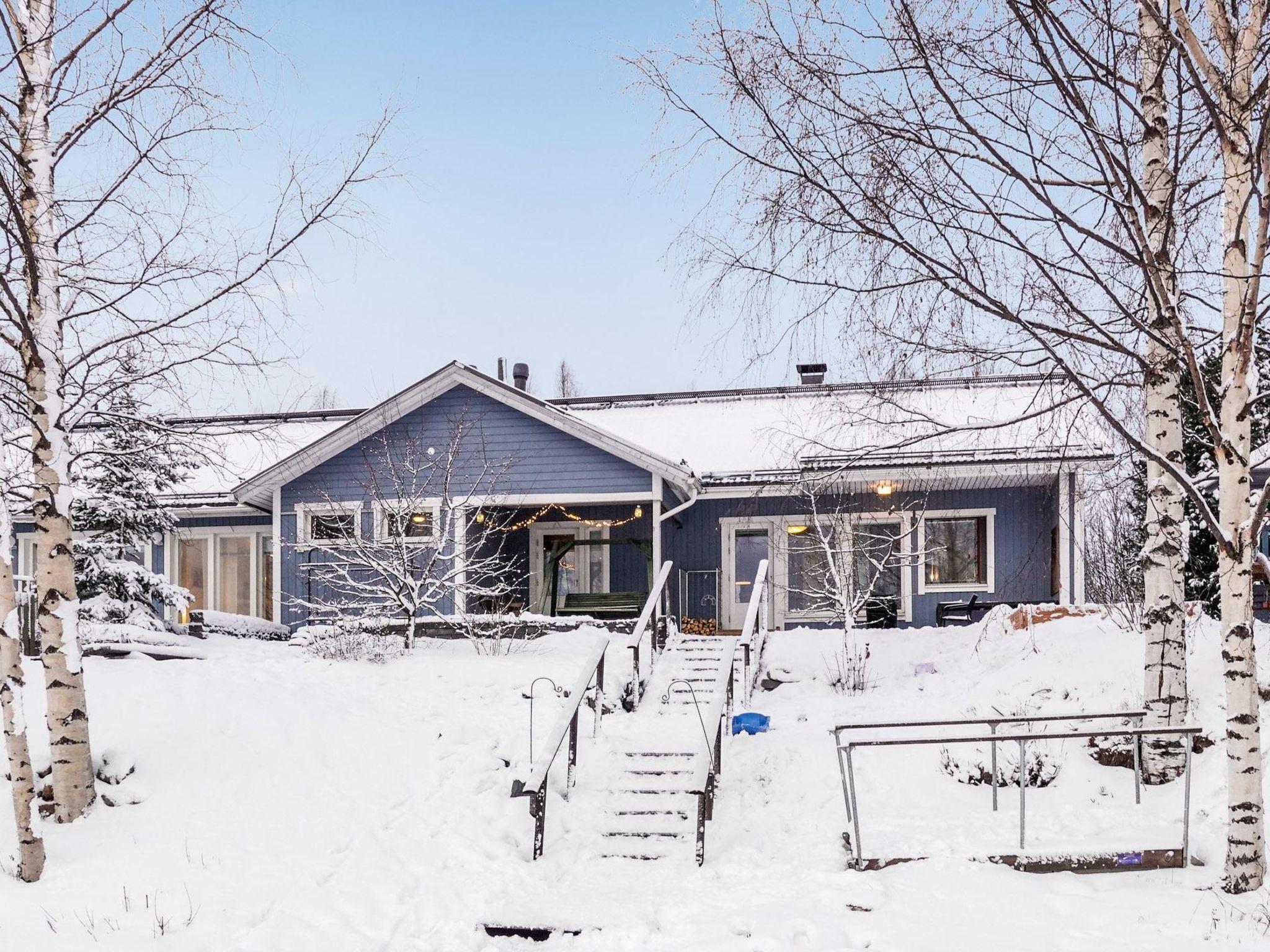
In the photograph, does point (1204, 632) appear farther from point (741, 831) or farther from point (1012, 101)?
point (1012, 101)

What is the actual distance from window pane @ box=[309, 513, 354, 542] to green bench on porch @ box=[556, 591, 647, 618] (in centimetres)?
407

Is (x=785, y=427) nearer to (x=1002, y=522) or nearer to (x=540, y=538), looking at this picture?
(x=1002, y=522)

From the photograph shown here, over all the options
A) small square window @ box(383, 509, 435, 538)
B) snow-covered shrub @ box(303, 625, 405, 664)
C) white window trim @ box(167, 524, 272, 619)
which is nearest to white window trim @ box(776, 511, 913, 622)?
small square window @ box(383, 509, 435, 538)

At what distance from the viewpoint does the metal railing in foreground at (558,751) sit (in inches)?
322

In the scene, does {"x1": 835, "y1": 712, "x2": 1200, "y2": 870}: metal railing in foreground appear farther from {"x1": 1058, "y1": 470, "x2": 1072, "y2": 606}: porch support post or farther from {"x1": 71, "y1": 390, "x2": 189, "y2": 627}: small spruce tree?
{"x1": 71, "y1": 390, "x2": 189, "y2": 627}: small spruce tree

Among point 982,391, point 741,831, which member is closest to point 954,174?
point 741,831

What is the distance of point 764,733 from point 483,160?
20.5 feet

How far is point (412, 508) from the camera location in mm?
14547

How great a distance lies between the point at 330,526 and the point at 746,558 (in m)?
7.46

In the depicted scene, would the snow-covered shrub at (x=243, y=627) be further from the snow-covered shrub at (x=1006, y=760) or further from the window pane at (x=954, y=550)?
the snow-covered shrub at (x=1006, y=760)

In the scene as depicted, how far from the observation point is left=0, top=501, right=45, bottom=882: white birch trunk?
687cm

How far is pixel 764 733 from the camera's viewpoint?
10.8m

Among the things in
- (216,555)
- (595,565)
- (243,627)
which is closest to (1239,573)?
(595,565)

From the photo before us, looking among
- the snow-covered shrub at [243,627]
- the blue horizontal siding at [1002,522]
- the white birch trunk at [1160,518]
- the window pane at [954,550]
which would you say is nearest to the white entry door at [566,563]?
the blue horizontal siding at [1002,522]
